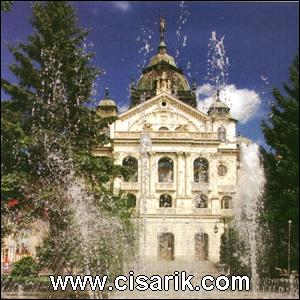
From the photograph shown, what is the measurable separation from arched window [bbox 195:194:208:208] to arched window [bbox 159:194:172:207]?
7.29 ft

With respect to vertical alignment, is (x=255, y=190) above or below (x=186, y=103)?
below

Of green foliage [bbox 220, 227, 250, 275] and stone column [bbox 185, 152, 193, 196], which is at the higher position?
stone column [bbox 185, 152, 193, 196]

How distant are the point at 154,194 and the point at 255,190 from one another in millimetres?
17388

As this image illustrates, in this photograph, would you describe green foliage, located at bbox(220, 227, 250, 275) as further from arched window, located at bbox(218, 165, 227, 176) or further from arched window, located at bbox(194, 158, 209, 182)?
arched window, located at bbox(218, 165, 227, 176)

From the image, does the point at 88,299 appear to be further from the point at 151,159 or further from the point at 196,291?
the point at 151,159

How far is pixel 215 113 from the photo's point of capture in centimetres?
5688

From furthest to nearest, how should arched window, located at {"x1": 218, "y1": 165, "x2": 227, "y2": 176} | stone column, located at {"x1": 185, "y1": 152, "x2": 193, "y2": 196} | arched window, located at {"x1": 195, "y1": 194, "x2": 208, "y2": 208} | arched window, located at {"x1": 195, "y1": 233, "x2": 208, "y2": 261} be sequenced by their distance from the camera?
1. arched window, located at {"x1": 218, "y1": 165, "x2": 227, "y2": 176}
2. arched window, located at {"x1": 195, "y1": 194, "x2": 208, "y2": 208}
3. stone column, located at {"x1": 185, "y1": 152, "x2": 193, "y2": 196}
4. arched window, located at {"x1": 195, "y1": 233, "x2": 208, "y2": 261}

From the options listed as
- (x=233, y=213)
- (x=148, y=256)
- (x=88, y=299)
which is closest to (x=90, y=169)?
(x=88, y=299)

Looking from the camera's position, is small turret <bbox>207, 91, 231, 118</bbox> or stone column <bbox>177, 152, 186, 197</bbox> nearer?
stone column <bbox>177, 152, 186, 197</bbox>

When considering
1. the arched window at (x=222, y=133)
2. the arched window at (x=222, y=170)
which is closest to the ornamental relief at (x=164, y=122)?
the arched window at (x=222, y=133)

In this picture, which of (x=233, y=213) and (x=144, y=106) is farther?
(x=144, y=106)

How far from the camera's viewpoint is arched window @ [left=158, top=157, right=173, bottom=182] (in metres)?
50.5

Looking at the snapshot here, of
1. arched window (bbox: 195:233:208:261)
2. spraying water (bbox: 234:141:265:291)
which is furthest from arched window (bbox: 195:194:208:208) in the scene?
spraying water (bbox: 234:141:265:291)

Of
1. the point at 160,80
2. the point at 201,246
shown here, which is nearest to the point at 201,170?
the point at 201,246
